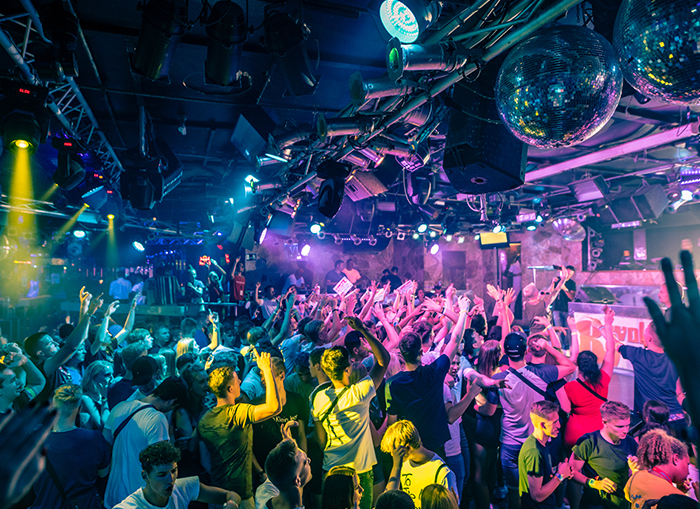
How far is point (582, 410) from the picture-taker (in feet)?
9.46

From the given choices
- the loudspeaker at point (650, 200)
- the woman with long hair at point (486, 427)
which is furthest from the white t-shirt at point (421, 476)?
the loudspeaker at point (650, 200)

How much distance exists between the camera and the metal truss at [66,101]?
3.03 metres

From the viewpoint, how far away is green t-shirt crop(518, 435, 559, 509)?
7.64ft

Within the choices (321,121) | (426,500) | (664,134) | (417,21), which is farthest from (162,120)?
(664,134)

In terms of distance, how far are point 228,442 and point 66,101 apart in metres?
4.59

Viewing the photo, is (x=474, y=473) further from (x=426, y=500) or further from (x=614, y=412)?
(x=426, y=500)

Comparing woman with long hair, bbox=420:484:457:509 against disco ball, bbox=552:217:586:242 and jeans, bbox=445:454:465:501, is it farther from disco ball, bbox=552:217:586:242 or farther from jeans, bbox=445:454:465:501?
disco ball, bbox=552:217:586:242

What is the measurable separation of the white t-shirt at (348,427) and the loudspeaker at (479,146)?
169 centimetres

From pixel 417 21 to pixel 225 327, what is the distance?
5953mm

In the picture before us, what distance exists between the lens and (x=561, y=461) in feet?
8.30

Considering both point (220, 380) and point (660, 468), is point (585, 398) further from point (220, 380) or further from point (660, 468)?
point (220, 380)

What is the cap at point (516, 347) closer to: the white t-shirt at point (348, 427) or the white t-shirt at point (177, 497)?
the white t-shirt at point (348, 427)

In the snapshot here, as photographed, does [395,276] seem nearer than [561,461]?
No

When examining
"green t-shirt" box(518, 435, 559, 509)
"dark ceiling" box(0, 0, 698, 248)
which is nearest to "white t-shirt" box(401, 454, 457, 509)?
"green t-shirt" box(518, 435, 559, 509)
